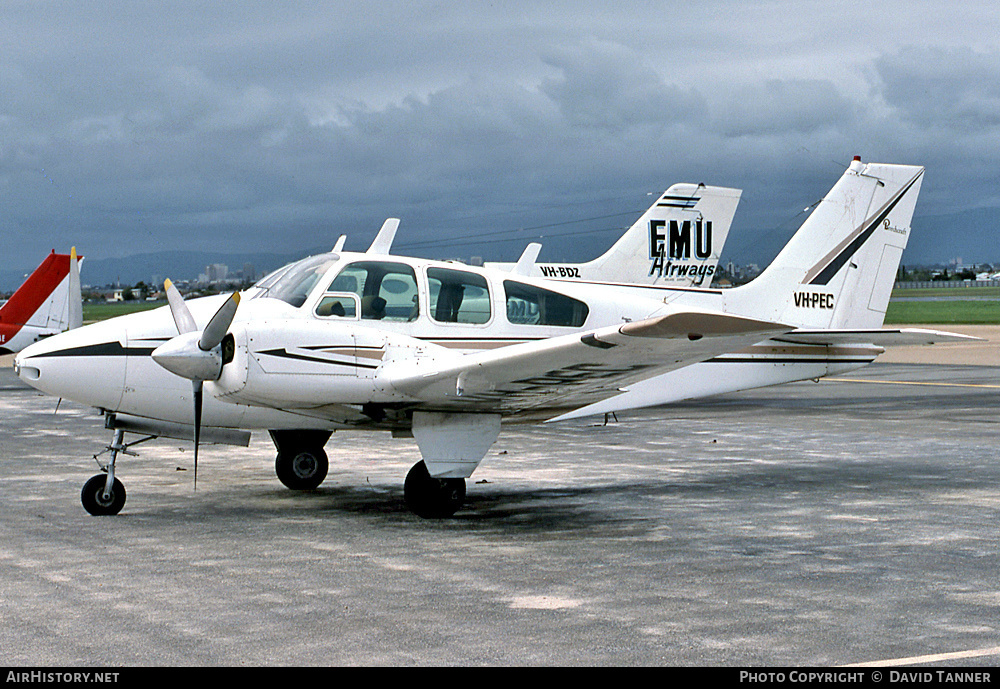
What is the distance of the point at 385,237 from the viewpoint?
13.7m

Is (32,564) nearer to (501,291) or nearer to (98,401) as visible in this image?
(98,401)

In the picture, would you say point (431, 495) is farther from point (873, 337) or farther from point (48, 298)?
point (48, 298)

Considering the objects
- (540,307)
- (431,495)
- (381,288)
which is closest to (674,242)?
(540,307)

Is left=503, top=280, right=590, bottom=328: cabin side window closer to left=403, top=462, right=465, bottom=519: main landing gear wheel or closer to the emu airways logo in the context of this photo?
left=403, top=462, right=465, bottom=519: main landing gear wheel

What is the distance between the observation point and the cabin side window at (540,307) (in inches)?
407

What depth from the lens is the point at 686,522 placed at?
360 inches

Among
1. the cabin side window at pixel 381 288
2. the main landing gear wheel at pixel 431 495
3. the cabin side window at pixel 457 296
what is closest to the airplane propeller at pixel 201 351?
the cabin side window at pixel 381 288

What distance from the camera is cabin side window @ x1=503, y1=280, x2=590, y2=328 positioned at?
1033 centimetres

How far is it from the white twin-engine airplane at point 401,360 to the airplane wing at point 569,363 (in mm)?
18

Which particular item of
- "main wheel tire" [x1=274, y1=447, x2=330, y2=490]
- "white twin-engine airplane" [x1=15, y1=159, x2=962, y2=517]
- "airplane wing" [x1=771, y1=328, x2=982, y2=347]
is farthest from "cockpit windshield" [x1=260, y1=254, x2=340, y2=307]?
"airplane wing" [x1=771, y1=328, x2=982, y2=347]

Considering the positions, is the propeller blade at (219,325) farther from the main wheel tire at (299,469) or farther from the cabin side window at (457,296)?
the main wheel tire at (299,469)

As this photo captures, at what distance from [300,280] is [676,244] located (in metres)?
17.8

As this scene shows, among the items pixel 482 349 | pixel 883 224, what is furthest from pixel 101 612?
pixel 883 224

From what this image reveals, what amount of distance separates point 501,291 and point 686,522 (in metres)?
2.81
